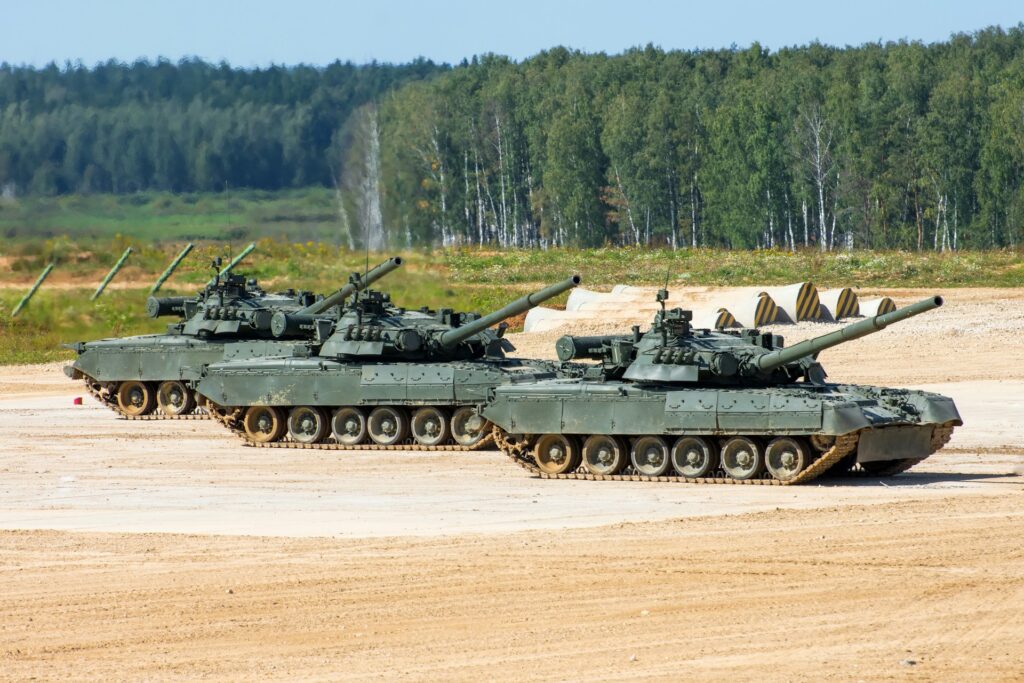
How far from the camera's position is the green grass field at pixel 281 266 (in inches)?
1142

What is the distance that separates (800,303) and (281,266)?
44.5 feet

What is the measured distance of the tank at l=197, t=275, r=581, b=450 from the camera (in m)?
28.4

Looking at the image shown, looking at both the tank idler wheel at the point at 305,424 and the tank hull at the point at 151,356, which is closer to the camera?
the tank idler wheel at the point at 305,424

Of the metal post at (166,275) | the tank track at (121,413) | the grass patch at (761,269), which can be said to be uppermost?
the metal post at (166,275)

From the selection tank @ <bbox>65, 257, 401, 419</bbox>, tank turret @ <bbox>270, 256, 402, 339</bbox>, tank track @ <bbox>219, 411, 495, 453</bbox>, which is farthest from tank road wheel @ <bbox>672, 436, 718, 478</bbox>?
tank @ <bbox>65, 257, 401, 419</bbox>

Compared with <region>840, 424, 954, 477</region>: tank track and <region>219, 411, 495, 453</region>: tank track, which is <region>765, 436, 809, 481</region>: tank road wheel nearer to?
<region>840, 424, 954, 477</region>: tank track

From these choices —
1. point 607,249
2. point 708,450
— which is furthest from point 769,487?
point 607,249

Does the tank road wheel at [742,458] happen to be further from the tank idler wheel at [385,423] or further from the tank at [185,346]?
the tank at [185,346]

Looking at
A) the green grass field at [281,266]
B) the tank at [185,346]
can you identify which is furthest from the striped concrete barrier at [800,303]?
the tank at [185,346]

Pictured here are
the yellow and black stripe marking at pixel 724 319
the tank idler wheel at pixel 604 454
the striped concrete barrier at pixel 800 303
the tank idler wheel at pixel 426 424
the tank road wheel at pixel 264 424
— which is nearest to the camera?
the tank idler wheel at pixel 604 454

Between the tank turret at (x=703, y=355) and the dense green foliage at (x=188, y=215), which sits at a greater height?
the dense green foliage at (x=188, y=215)

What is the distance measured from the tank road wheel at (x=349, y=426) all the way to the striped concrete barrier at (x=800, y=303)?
18.2m

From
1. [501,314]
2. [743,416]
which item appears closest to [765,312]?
[501,314]

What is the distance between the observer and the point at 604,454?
78.9 feet
